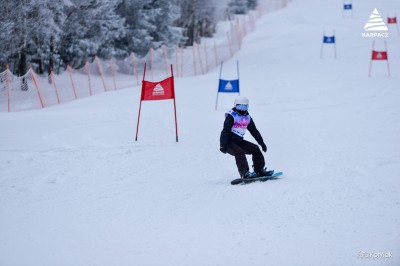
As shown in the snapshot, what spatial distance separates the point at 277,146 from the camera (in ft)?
36.8

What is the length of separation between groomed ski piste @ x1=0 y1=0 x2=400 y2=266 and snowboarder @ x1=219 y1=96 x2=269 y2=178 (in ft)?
1.15

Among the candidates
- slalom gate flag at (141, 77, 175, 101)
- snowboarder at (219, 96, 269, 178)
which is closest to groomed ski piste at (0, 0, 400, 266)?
snowboarder at (219, 96, 269, 178)

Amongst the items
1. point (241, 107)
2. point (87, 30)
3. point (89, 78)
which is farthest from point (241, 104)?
point (87, 30)

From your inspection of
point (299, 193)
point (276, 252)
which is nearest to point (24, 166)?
point (299, 193)

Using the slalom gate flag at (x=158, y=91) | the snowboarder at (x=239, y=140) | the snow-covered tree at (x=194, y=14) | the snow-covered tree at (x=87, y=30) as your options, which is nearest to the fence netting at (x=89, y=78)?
the slalom gate flag at (x=158, y=91)

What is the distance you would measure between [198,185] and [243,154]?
108 centimetres

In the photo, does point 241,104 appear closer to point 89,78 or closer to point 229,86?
point 229,86

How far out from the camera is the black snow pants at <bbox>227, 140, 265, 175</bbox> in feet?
24.9

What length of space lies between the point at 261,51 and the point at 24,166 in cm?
2528

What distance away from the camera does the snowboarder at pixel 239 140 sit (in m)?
7.51

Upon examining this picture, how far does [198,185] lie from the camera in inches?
317

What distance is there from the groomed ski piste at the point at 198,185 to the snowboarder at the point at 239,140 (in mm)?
350

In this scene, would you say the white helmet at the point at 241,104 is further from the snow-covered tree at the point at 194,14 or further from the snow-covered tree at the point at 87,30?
the snow-covered tree at the point at 194,14

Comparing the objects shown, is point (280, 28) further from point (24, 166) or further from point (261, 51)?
point (24, 166)
